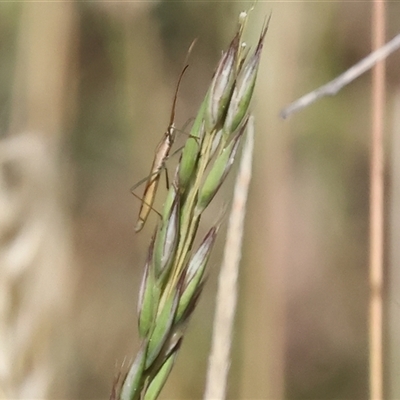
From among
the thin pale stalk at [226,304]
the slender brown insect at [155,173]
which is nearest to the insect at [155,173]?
the slender brown insect at [155,173]

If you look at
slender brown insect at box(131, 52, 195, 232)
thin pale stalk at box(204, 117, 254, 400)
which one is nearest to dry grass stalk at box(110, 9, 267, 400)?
thin pale stalk at box(204, 117, 254, 400)

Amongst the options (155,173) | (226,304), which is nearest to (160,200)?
(155,173)

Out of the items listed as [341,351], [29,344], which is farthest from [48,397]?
[341,351]

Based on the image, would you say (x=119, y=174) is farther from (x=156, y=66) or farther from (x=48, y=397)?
(x=48, y=397)

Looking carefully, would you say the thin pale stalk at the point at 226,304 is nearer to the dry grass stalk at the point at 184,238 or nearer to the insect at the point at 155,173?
the dry grass stalk at the point at 184,238

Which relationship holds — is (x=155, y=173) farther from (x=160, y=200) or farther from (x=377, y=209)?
(x=377, y=209)
